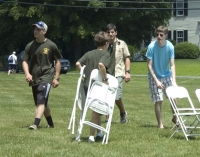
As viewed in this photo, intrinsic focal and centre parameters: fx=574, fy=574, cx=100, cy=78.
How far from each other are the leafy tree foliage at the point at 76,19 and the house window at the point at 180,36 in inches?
344

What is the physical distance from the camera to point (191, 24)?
64.3 meters

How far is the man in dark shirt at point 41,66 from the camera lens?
10539 millimetres

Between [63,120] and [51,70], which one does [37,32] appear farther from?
[63,120]

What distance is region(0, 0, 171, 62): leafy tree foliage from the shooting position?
47406 millimetres

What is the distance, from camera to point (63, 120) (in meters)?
12.5

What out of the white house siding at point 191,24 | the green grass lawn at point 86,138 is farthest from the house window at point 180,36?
the green grass lawn at point 86,138

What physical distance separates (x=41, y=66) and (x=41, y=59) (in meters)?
0.13

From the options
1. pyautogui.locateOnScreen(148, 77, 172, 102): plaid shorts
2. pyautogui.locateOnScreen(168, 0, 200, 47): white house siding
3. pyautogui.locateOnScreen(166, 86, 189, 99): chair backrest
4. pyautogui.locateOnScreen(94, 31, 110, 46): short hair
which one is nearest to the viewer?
pyautogui.locateOnScreen(94, 31, 110, 46): short hair

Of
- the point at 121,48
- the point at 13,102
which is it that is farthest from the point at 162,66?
the point at 13,102

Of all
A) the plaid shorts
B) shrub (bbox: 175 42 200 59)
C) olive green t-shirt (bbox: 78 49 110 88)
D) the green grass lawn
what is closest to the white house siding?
shrub (bbox: 175 42 200 59)

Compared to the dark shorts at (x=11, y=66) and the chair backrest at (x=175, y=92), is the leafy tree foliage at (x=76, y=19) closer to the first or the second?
the dark shorts at (x=11, y=66)

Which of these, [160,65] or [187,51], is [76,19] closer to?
[187,51]

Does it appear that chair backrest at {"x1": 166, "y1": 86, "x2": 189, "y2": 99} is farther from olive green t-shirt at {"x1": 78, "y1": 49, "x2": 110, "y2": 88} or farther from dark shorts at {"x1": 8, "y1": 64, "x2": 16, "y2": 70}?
dark shorts at {"x1": 8, "y1": 64, "x2": 16, "y2": 70}

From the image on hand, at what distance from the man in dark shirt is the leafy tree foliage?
36110 millimetres
